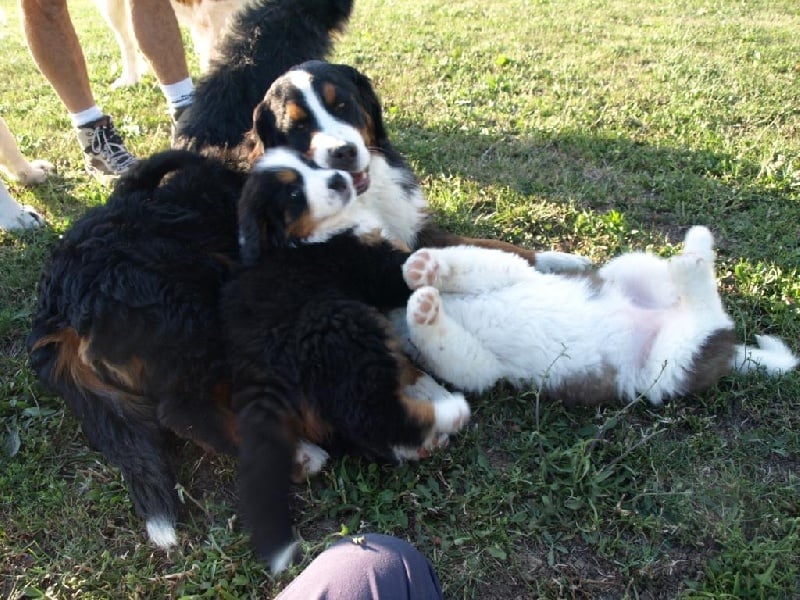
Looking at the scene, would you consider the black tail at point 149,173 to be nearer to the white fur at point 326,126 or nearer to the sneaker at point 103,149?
the white fur at point 326,126

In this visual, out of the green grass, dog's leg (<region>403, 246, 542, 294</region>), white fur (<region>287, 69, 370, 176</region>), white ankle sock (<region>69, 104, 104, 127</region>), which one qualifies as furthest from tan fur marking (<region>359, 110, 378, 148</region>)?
white ankle sock (<region>69, 104, 104, 127</region>)

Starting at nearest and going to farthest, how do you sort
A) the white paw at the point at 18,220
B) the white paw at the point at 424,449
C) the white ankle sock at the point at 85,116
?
the white paw at the point at 424,449
the white paw at the point at 18,220
the white ankle sock at the point at 85,116

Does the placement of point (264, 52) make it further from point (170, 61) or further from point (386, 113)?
point (386, 113)

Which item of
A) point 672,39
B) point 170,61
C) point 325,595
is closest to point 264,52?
point 170,61

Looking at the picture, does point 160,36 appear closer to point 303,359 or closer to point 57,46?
point 57,46

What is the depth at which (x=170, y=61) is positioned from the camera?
15.0 ft

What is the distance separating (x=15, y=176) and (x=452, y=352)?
3615 millimetres

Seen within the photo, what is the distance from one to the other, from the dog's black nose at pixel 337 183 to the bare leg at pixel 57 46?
2.81m

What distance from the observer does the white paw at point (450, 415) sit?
234cm

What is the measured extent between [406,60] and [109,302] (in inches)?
196

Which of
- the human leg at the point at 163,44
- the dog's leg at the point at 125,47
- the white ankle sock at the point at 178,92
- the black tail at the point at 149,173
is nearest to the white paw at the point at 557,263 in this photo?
the black tail at the point at 149,173

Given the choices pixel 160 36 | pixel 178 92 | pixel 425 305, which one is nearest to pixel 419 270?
pixel 425 305

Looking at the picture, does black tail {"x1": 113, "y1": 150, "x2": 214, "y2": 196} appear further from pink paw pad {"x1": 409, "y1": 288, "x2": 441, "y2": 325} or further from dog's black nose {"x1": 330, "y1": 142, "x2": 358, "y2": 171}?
pink paw pad {"x1": 409, "y1": 288, "x2": 441, "y2": 325}

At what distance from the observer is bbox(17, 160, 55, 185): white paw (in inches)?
176
